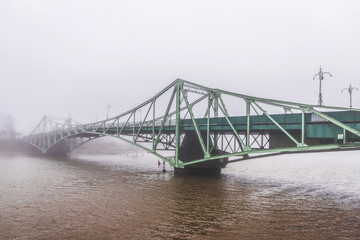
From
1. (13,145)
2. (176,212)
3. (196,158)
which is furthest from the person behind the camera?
(13,145)

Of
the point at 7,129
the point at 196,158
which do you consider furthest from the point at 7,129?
the point at 196,158

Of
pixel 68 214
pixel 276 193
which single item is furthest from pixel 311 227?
pixel 68 214

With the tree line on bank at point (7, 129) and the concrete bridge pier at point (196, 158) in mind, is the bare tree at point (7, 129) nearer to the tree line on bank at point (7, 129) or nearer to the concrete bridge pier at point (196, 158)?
the tree line on bank at point (7, 129)

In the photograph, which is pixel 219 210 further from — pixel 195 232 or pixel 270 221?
pixel 195 232

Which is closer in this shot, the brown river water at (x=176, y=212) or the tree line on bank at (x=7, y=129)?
the brown river water at (x=176, y=212)

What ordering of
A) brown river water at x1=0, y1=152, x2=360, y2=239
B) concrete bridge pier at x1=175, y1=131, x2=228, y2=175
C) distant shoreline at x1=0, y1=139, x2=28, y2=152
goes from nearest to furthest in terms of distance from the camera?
brown river water at x1=0, y1=152, x2=360, y2=239
concrete bridge pier at x1=175, y1=131, x2=228, y2=175
distant shoreline at x1=0, y1=139, x2=28, y2=152

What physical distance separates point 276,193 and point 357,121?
1214 cm

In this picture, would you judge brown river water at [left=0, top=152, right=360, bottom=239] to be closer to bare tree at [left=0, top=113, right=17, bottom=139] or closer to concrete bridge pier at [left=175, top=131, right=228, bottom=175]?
concrete bridge pier at [left=175, top=131, right=228, bottom=175]

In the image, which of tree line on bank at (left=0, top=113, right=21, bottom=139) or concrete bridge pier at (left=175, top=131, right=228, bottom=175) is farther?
tree line on bank at (left=0, top=113, right=21, bottom=139)

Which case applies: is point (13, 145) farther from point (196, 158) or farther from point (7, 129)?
point (196, 158)

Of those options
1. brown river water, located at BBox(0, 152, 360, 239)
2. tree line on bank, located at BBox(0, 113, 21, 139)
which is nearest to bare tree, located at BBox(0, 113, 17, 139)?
tree line on bank, located at BBox(0, 113, 21, 139)

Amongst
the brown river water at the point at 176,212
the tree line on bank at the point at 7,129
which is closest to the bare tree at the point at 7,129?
the tree line on bank at the point at 7,129

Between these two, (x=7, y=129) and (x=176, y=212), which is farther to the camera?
(x=7, y=129)

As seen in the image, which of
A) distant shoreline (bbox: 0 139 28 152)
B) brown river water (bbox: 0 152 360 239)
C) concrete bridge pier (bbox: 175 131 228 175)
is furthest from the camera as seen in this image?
distant shoreline (bbox: 0 139 28 152)
